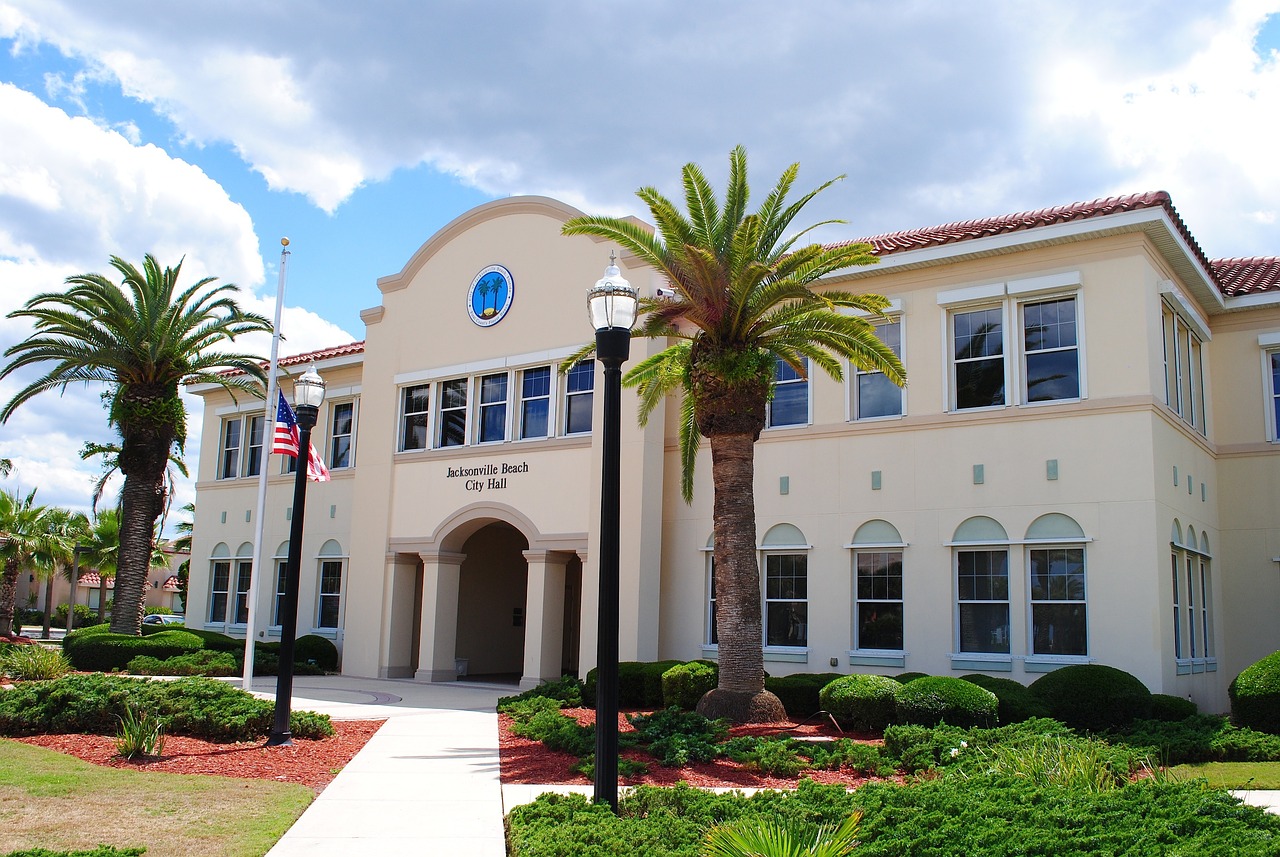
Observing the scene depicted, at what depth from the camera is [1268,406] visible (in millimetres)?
19859

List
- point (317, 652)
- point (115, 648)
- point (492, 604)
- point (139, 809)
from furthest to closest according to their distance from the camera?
point (492, 604) < point (317, 652) < point (115, 648) < point (139, 809)

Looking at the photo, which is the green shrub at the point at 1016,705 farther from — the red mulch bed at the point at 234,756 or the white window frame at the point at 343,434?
the white window frame at the point at 343,434

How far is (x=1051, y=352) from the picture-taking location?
18.2 meters

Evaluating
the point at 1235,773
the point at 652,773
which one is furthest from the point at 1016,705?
the point at 652,773

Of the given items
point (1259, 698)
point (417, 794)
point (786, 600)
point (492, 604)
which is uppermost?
point (786, 600)

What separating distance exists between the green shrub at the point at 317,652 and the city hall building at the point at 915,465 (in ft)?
1.78

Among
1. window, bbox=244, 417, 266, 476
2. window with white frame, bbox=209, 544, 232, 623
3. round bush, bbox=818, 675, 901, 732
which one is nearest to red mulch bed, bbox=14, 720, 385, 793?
round bush, bbox=818, 675, 901, 732

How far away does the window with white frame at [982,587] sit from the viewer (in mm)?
17938

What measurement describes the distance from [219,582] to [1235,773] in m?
27.4

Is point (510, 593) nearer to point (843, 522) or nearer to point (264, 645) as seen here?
point (264, 645)

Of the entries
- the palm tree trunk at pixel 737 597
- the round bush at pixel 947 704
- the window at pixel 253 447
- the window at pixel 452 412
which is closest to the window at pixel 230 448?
the window at pixel 253 447

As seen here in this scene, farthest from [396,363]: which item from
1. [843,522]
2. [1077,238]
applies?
[1077,238]

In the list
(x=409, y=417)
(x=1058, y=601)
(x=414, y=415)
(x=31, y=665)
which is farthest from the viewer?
(x=409, y=417)

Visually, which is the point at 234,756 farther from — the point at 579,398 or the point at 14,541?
the point at 14,541
